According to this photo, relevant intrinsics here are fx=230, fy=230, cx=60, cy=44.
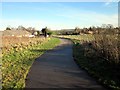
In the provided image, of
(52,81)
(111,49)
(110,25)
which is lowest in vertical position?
(52,81)

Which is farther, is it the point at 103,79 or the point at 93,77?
the point at 93,77

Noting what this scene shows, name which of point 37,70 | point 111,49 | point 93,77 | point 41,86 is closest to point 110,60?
point 111,49

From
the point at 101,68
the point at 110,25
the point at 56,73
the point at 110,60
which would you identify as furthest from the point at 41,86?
the point at 110,25

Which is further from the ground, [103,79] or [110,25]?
[110,25]

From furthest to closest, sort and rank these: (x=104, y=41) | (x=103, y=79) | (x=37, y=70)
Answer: (x=104, y=41)
(x=37, y=70)
(x=103, y=79)

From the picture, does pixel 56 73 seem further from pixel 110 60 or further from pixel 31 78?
pixel 110 60

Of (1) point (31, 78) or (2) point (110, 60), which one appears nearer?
(1) point (31, 78)

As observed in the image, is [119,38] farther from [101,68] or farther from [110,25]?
[110,25]

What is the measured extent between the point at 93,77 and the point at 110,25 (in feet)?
27.9

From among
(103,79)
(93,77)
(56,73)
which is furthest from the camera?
(56,73)

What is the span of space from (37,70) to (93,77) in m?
4.13

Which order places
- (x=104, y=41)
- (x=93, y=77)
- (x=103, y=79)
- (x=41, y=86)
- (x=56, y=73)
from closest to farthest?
(x=41, y=86)
(x=103, y=79)
(x=93, y=77)
(x=56, y=73)
(x=104, y=41)

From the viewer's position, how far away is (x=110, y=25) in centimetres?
2005

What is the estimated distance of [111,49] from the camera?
15.9m
